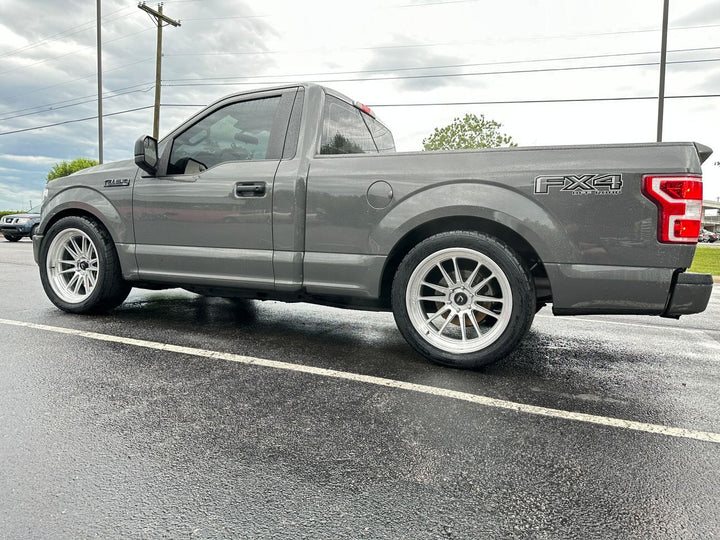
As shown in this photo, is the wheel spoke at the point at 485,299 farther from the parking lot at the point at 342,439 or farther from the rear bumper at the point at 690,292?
the rear bumper at the point at 690,292

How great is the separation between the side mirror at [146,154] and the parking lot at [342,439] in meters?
1.38

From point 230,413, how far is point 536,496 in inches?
56.9

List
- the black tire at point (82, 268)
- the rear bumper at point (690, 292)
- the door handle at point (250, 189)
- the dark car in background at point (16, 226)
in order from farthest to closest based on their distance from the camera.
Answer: the dark car in background at point (16, 226)
the black tire at point (82, 268)
the door handle at point (250, 189)
the rear bumper at point (690, 292)

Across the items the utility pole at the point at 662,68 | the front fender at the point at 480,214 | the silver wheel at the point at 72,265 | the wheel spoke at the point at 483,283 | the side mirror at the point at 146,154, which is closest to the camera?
the front fender at the point at 480,214

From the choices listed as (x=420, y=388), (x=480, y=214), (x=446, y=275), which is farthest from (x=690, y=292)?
(x=420, y=388)

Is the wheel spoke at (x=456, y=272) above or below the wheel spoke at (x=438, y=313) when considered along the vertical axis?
above

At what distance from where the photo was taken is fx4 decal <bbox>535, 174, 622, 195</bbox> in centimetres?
282

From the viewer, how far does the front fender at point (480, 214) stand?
2.97 metres

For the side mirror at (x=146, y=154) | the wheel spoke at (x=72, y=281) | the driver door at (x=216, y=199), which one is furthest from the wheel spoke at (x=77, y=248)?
the side mirror at (x=146, y=154)

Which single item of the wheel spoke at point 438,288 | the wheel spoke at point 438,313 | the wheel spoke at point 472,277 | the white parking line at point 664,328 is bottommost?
the white parking line at point 664,328

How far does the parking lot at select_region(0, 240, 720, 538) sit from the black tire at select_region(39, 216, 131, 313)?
22.3 inches

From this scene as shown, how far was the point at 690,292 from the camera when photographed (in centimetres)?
280

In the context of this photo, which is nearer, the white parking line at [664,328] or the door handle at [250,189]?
the door handle at [250,189]

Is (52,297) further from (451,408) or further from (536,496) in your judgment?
(536,496)
